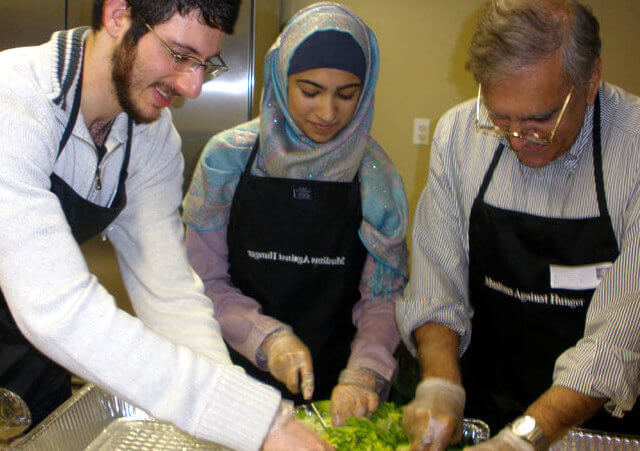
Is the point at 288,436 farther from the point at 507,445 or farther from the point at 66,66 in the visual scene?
the point at 66,66

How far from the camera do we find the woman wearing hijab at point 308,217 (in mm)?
1592

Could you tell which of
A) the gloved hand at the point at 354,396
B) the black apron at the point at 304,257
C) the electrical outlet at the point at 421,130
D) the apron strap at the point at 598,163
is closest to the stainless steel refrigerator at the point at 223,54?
the electrical outlet at the point at 421,130

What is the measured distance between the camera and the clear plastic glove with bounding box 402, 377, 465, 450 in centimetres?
120

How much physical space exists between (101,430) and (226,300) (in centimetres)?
46

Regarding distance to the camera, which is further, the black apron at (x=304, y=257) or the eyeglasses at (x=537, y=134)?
the black apron at (x=304, y=257)

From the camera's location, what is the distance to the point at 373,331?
160 cm

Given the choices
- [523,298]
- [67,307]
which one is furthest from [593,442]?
[67,307]

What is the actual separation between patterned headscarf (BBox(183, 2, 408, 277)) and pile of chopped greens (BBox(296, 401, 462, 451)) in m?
0.43

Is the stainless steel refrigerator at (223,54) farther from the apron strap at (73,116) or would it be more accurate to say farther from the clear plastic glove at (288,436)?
the clear plastic glove at (288,436)

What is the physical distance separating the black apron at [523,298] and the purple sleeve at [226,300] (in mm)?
556

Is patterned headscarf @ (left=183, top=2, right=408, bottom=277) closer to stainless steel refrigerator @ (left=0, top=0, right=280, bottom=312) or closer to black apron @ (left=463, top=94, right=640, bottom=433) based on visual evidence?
black apron @ (left=463, top=94, right=640, bottom=433)

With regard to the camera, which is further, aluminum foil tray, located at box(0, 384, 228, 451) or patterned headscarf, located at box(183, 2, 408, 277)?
patterned headscarf, located at box(183, 2, 408, 277)

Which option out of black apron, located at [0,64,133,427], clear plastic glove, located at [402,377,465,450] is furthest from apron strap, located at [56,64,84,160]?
clear plastic glove, located at [402,377,465,450]

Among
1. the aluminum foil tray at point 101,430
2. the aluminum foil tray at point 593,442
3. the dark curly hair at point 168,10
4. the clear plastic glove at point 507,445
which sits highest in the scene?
the dark curly hair at point 168,10
